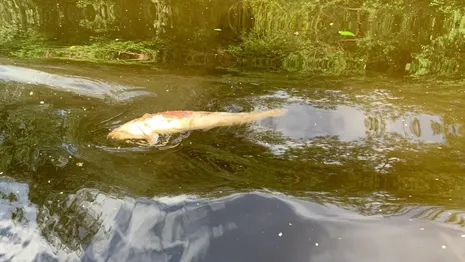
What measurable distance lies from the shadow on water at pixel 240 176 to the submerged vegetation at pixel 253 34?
896 millimetres

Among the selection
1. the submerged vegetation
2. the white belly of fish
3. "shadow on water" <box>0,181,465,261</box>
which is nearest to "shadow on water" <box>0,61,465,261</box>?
"shadow on water" <box>0,181,465,261</box>

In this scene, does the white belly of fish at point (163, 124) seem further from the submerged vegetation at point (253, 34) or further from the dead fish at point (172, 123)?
the submerged vegetation at point (253, 34)

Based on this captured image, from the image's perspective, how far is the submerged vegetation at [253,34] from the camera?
5.48 meters

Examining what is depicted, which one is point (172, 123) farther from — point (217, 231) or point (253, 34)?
point (253, 34)

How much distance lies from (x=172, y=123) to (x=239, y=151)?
2.13ft

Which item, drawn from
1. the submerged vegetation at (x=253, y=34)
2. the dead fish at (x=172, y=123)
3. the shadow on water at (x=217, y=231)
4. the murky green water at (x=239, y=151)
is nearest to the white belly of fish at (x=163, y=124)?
the dead fish at (x=172, y=123)

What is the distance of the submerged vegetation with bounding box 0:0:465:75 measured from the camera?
5.48 metres

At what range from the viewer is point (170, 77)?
494 cm

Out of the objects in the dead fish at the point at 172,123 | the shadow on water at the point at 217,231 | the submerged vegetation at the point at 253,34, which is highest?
the submerged vegetation at the point at 253,34

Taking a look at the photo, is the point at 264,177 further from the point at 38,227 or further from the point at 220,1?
the point at 220,1

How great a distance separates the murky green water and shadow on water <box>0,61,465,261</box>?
0.01 m

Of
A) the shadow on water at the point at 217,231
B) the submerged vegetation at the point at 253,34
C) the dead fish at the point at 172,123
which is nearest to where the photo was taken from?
the shadow on water at the point at 217,231

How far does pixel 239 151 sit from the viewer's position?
3521 mm

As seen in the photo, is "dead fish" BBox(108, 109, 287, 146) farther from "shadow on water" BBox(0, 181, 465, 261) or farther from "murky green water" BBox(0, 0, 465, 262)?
"shadow on water" BBox(0, 181, 465, 261)
